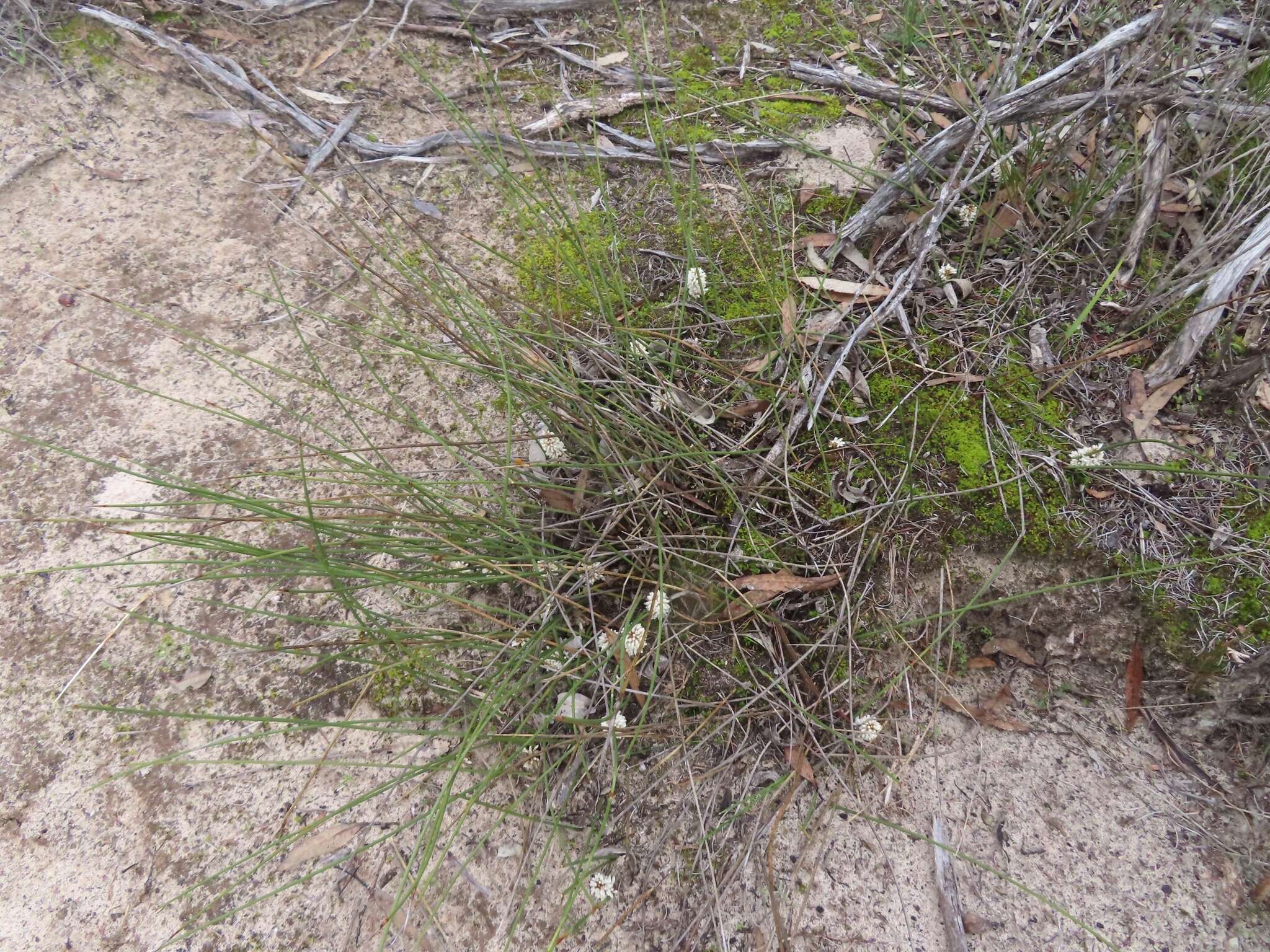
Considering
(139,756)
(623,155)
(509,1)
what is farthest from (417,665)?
(509,1)

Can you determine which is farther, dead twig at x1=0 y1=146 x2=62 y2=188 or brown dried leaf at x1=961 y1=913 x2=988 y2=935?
dead twig at x1=0 y1=146 x2=62 y2=188

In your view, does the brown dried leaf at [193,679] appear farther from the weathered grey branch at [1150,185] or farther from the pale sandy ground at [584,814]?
the weathered grey branch at [1150,185]

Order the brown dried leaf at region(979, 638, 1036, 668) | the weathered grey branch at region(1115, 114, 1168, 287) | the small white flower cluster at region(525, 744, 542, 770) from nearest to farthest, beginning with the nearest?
the small white flower cluster at region(525, 744, 542, 770), the brown dried leaf at region(979, 638, 1036, 668), the weathered grey branch at region(1115, 114, 1168, 287)

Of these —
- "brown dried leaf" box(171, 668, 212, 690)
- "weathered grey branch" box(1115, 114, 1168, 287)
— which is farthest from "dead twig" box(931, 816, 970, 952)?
"brown dried leaf" box(171, 668, 212, 690)

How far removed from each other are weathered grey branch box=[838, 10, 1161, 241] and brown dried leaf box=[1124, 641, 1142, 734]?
4.05 ft

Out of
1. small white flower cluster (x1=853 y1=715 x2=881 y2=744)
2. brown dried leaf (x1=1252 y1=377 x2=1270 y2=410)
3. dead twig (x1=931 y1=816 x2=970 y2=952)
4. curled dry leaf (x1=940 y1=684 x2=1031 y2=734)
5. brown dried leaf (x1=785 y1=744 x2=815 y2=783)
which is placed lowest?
dead twig (x1=931 y1=816 x2=970 y2=952)

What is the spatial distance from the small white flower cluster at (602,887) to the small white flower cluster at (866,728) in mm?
603

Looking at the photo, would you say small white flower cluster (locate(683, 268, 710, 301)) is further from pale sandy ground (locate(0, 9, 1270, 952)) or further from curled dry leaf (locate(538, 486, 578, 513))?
pale sandy ground (locate(0, 9, 1270, 952))

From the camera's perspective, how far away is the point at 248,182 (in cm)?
230

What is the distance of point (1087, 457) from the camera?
152 centimetres

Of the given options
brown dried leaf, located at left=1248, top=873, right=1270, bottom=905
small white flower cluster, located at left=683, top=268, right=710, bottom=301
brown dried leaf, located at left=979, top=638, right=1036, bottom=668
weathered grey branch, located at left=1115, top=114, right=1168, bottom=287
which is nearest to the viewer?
brown dried leaf, located at left=1248, top=873, right=1270, bottom=905

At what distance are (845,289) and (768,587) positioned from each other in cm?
87

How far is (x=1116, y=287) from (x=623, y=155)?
4.84 feet

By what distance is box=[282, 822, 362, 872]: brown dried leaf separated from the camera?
57.2 inches
